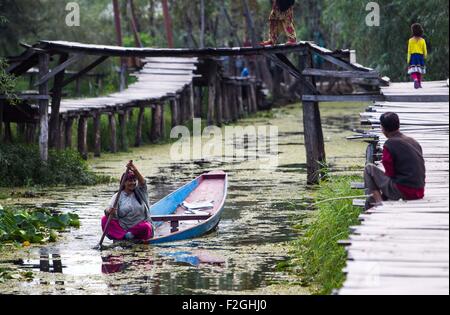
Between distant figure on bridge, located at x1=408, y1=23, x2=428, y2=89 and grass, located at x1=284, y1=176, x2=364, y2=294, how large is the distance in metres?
3.70

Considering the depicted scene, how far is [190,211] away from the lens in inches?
575

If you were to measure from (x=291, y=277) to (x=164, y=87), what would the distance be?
16.9 meters

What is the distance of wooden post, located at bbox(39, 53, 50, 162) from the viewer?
1836 cm

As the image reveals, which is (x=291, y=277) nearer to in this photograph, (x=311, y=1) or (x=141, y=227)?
(x=141, y=227)

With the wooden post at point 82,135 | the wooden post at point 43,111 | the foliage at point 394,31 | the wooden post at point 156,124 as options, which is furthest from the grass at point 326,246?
the wooden post at point 156,124

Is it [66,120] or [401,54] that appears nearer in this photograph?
[66,120]

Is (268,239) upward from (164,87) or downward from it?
downward

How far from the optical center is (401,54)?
26.5 metres

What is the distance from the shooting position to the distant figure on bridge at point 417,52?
15766mm

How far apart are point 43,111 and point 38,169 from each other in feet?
3.38

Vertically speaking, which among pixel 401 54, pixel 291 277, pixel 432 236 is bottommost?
pixel 291 277

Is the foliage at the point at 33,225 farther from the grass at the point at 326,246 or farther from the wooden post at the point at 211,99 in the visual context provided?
the wooden post at the point at 211,99
